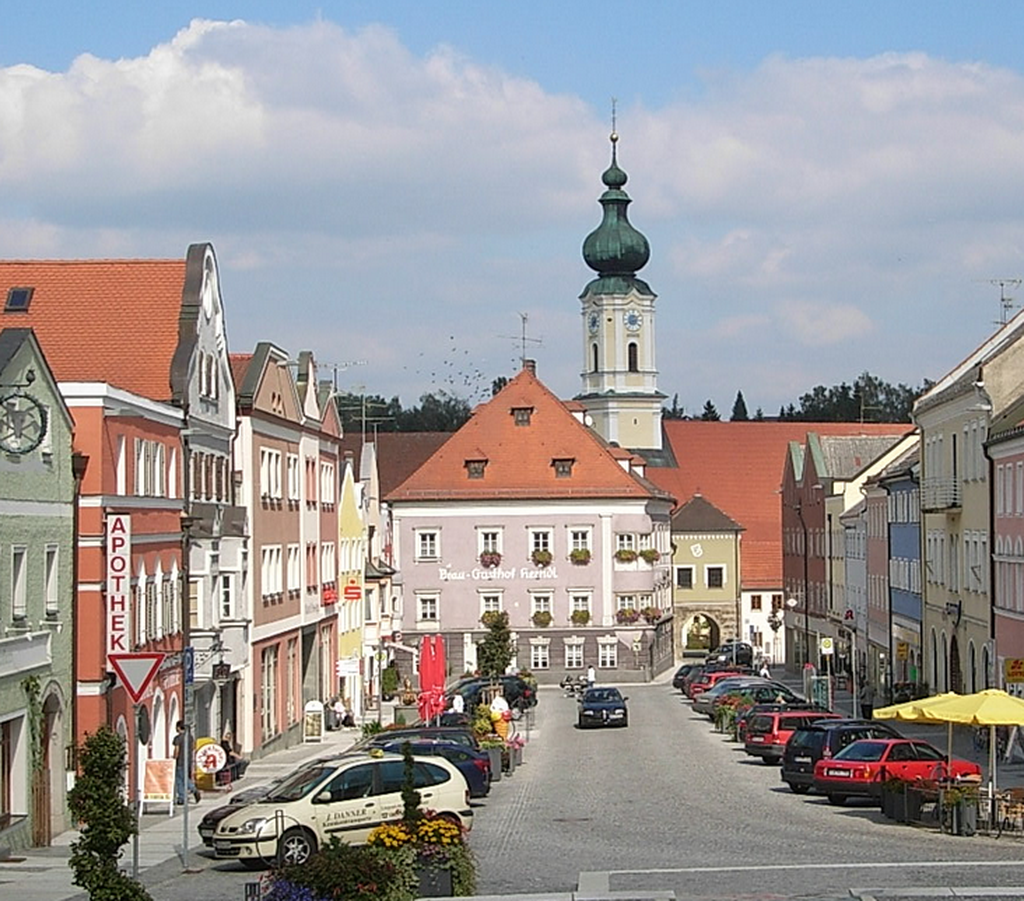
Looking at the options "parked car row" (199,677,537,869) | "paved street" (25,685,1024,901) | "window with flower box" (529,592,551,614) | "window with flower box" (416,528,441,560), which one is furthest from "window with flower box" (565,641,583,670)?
"parked car row" (199,677,537,869)

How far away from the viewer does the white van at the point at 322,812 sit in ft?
91.5

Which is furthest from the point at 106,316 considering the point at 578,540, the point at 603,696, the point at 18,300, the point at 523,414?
the point at 523,414

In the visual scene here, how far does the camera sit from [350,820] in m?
28.1

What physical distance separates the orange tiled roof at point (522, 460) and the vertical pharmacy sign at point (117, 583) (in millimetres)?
56455

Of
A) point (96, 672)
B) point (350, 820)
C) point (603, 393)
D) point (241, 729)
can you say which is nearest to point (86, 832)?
point (350, 820)

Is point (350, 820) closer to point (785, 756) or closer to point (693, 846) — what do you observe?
point (693, 846)

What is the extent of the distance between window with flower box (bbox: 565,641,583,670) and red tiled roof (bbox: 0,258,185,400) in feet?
159

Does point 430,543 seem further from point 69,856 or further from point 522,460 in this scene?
point 69,856

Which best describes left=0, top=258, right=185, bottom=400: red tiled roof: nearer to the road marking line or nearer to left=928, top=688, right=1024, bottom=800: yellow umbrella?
left=928, top=688, right=1024, bottom=800: yellow umbrella

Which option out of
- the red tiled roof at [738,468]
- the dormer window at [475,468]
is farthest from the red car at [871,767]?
the red tiled roof at [738,468]

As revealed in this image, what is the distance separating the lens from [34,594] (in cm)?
3238

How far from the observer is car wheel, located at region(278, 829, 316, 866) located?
27487mm

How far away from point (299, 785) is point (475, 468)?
6441 centimetres

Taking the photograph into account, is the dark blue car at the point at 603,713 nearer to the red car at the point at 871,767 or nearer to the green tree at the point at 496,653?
the green tree at the point at 496,653
